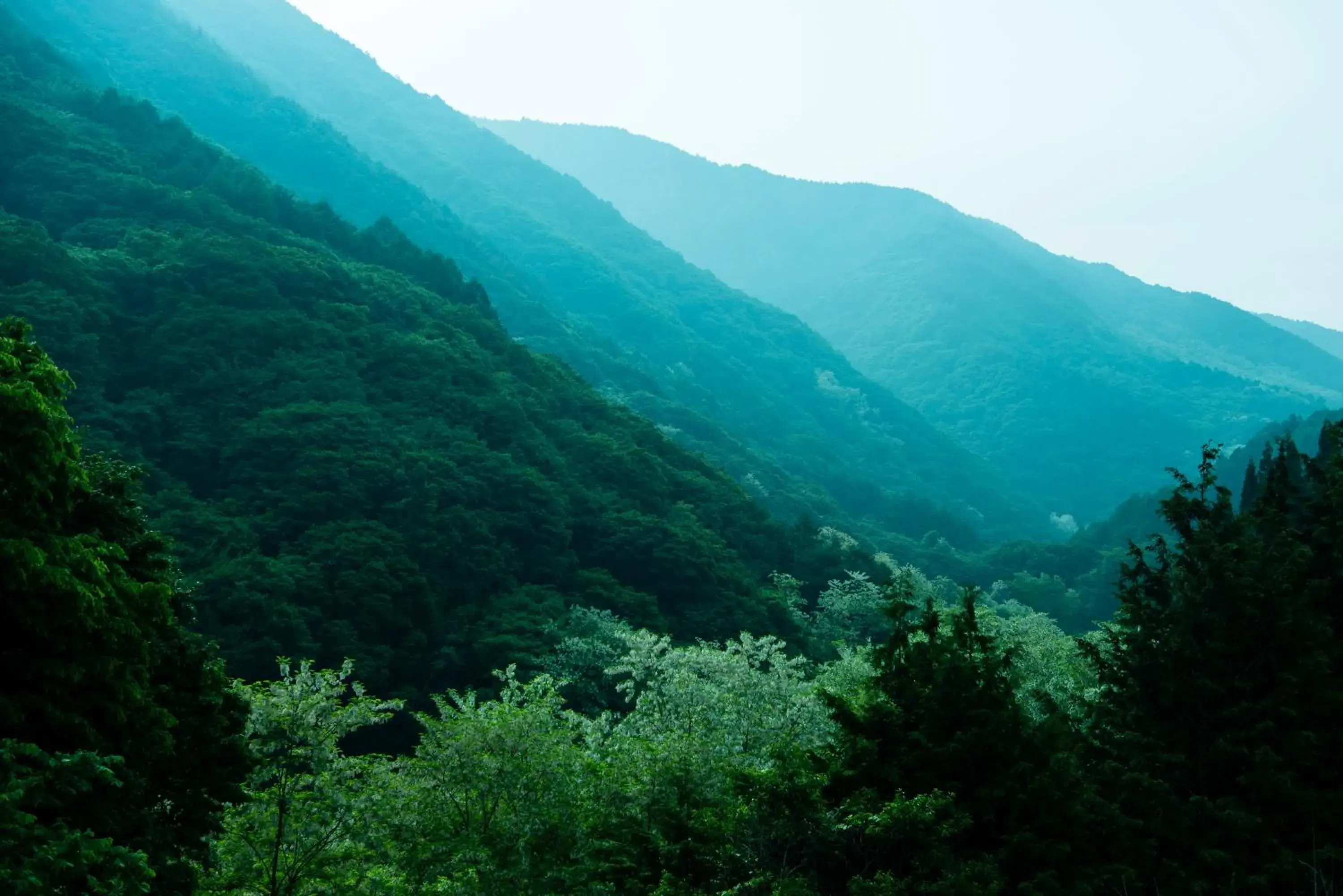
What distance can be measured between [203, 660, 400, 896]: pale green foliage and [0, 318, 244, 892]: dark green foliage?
2.94 metres

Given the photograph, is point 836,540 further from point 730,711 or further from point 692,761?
point 692,761

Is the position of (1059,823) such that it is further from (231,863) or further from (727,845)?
(231,863)

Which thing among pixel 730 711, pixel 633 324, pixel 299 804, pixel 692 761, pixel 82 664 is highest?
pixel 633 324

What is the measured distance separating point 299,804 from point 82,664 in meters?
7.22

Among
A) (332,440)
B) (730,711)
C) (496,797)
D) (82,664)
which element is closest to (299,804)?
(496,797)

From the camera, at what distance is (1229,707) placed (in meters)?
18.6

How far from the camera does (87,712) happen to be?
39.1 feet

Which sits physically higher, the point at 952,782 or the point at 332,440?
the point at 952,782

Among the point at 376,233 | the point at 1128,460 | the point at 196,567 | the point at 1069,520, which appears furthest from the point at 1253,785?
the point at 1128,460

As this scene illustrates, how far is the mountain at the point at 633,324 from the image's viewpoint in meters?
117

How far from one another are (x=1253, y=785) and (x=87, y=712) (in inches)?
724

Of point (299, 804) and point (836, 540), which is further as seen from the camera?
point (836, 540)

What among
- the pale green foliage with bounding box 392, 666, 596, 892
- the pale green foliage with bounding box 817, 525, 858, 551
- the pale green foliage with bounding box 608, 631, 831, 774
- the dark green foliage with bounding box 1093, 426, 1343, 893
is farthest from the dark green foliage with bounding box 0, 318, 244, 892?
the pale green foliage with bounding box 817, 525, 858, 551

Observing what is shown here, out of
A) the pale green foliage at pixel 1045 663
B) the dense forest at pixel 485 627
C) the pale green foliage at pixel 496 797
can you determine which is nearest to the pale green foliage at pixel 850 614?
the dense forest at pixel 485 627
